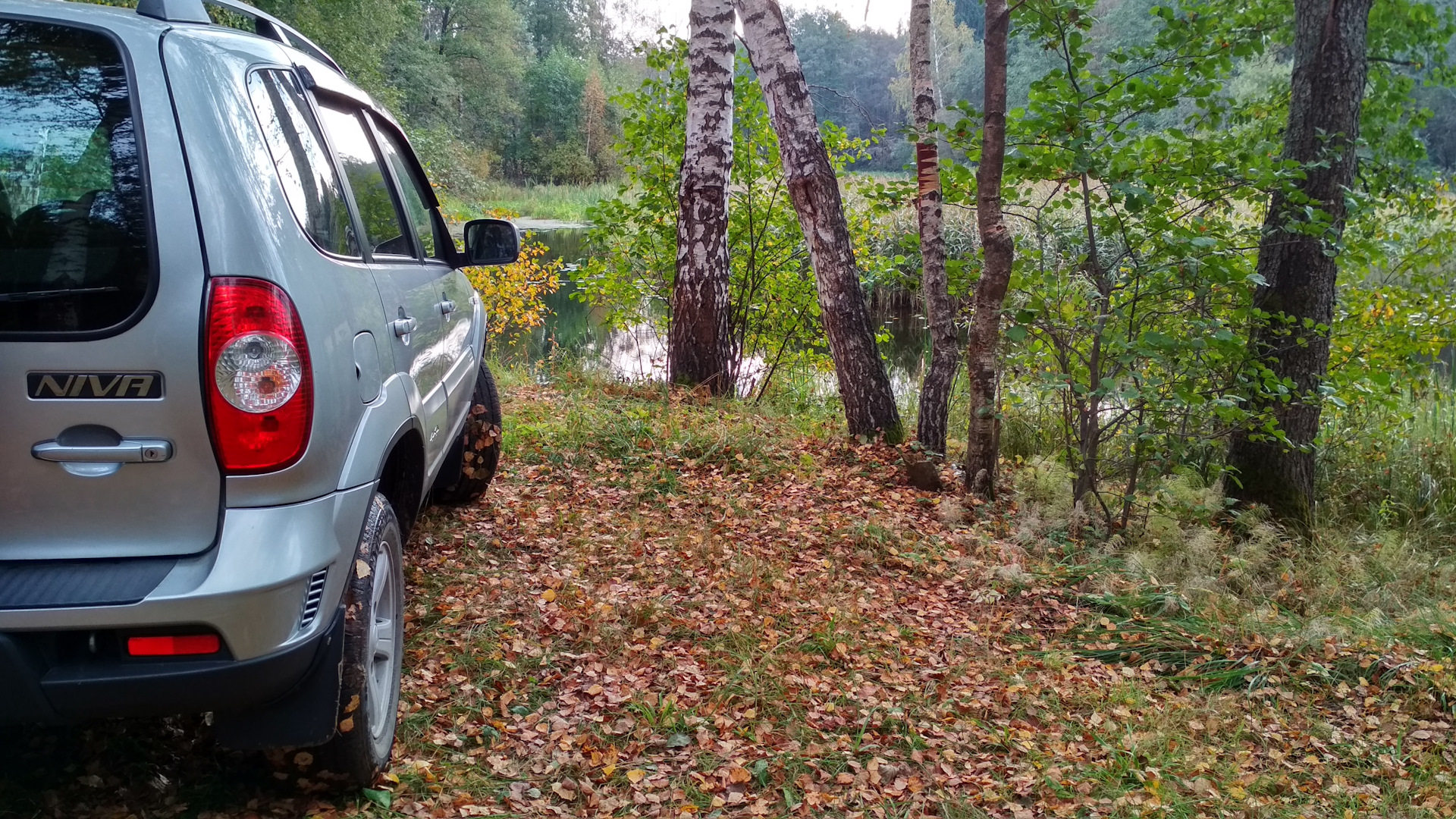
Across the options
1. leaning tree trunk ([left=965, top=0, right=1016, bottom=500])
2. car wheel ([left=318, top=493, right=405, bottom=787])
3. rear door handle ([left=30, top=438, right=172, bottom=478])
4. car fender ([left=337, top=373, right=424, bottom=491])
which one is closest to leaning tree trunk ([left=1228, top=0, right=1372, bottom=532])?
leaning tree trunk ([left=965, top=0, right=1016, bottom=500])

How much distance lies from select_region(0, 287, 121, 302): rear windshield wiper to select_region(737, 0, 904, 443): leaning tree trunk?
5.45 metres

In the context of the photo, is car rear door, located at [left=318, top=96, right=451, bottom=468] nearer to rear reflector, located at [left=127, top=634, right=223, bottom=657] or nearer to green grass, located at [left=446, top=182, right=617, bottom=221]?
rear reflector, located at [left=127, top=634, right=223, bottom=657]

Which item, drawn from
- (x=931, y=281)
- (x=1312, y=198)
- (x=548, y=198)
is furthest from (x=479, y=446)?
(x=548, y=198)

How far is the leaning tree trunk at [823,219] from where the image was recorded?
22.3ft

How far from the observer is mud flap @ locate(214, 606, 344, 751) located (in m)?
2.12

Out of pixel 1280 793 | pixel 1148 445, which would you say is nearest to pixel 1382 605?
pixel 1148 445

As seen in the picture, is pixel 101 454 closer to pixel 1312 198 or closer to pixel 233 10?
pixel 233 10

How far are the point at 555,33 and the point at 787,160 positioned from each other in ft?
213

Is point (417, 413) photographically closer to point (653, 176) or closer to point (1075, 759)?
point (1075, 759)

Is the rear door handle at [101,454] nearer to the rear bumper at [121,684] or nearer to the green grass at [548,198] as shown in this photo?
the rear bumper at [121,684]

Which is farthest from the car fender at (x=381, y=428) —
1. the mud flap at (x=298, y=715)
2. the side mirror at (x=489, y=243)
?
the side mirror at (x=489, y=243)

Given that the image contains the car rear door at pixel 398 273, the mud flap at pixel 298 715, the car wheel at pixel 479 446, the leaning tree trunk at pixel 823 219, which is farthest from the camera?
the leaning tree trunk at pixel 823 219

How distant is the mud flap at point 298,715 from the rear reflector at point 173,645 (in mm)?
250

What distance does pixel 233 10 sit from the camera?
3133 millimetres
